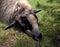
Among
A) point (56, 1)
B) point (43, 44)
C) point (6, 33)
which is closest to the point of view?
point (56, 1)

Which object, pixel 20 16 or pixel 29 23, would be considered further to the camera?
pixel 20 16

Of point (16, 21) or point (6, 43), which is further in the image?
point (6, 43)

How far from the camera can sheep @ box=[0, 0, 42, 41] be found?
7008mm

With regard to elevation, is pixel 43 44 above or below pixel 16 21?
below

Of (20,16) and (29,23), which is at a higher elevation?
(20,16)

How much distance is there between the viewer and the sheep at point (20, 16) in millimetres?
7008

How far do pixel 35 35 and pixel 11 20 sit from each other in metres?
0.93

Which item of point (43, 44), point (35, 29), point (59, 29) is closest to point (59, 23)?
point (59, 29)

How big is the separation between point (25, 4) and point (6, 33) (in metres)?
2.81

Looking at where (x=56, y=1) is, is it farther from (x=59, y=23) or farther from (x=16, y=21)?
(x=16, y=21)

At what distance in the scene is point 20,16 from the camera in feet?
23.4

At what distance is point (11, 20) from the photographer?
24.6 ft

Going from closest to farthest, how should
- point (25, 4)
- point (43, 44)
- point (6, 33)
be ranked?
point (25, 4), point (43, 44), point (6, 33)

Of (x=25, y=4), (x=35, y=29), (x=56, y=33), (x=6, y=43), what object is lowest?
(x=6, y=43)
